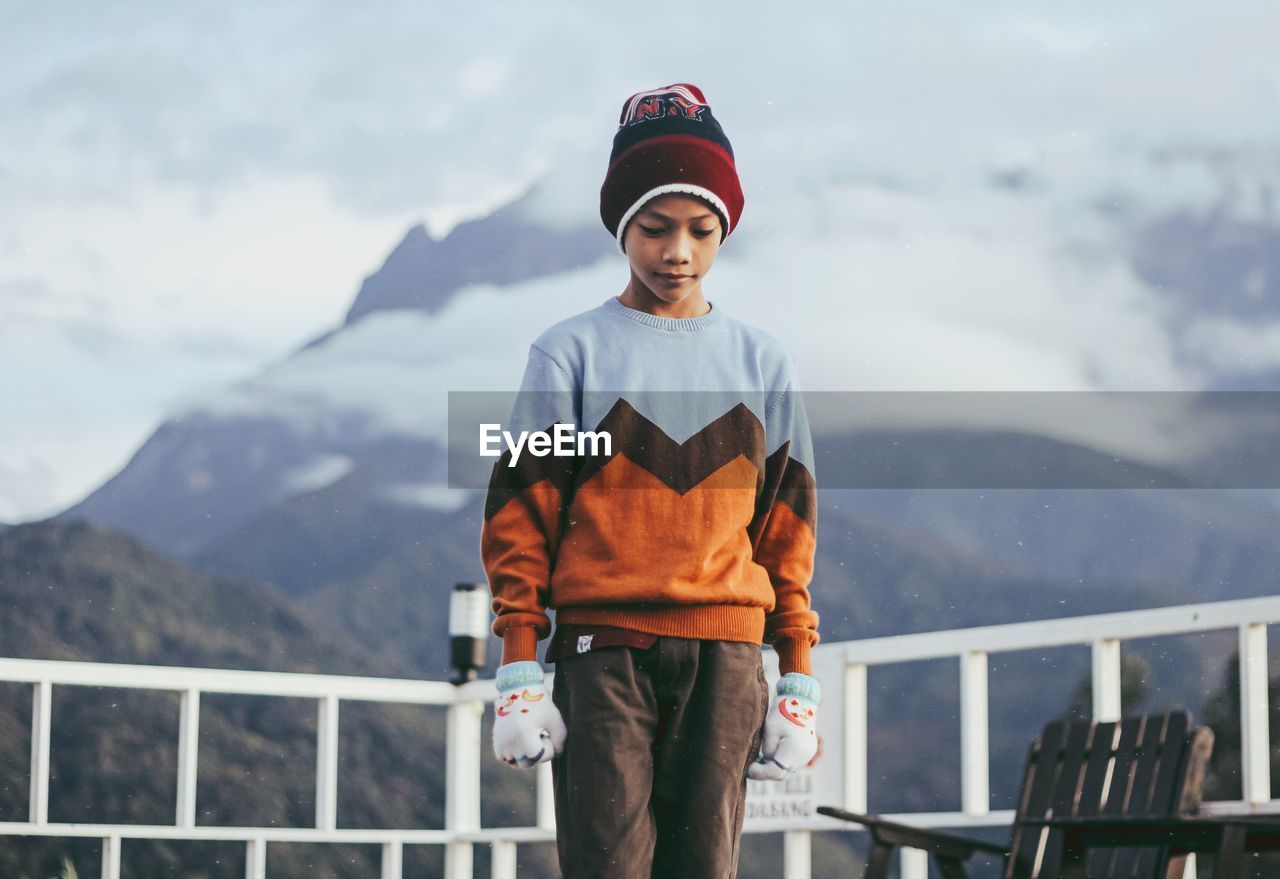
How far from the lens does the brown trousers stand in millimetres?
1680

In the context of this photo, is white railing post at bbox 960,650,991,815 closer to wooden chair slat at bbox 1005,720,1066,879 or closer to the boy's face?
wooden chair slat at bbox 1005,720,1066,879

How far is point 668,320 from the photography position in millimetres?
1875

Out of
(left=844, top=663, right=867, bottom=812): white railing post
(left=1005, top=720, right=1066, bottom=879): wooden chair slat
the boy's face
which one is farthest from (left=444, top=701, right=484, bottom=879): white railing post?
the boy's face

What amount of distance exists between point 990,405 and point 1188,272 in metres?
5.29

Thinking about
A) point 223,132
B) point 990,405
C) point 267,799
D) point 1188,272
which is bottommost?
point 267,799

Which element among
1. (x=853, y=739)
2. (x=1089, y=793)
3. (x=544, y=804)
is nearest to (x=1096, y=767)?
(x=1089, y=793)

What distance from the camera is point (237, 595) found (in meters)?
30.5

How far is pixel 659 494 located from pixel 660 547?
0.06 meters

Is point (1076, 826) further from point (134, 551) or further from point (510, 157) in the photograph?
point (510, 157)

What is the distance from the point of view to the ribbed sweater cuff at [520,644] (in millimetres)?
1801

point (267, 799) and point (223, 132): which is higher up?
point (223, 132)

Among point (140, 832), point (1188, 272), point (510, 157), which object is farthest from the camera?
point (510, 157)

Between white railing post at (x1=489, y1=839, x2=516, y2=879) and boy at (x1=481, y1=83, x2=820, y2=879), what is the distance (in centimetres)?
262

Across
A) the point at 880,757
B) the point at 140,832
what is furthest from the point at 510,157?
the point at 140,832
